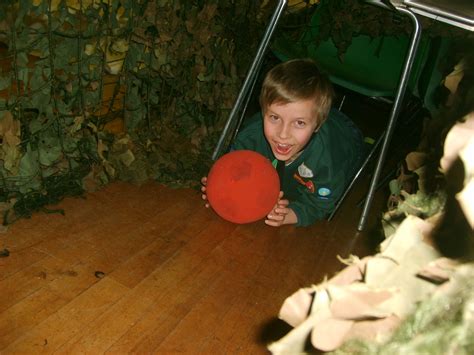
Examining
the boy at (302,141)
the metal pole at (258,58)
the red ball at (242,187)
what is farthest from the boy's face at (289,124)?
the red ball at (242,187)

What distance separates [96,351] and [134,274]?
25 centimetres

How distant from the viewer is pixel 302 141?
1.52 m

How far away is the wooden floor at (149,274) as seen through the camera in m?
0.96

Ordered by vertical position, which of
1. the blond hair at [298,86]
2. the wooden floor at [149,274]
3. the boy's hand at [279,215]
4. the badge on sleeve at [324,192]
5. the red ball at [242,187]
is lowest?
the wooden floor at [149,274]

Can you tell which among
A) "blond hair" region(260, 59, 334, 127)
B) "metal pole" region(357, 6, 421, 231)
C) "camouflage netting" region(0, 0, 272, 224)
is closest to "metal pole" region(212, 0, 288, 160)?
"blond hair" region(260, 59, 334, 127)

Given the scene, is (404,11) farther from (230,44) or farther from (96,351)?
(96,351)

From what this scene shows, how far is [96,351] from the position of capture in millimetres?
906

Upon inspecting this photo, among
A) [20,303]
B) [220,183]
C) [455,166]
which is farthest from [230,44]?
[455,166]

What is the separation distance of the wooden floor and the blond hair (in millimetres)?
405

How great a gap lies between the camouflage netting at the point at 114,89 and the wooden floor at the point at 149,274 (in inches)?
3.3

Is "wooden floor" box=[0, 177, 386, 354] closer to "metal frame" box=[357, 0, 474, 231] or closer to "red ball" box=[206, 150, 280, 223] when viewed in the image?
"red ball" box=[206, 150, 280, 223]

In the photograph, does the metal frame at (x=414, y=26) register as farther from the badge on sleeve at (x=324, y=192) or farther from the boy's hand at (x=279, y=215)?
the boy's hand at (x=279, y=215)

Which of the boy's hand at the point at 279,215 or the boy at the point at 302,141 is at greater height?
the boy at the point at 302,141

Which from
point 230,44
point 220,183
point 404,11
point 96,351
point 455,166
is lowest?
point 96,351
